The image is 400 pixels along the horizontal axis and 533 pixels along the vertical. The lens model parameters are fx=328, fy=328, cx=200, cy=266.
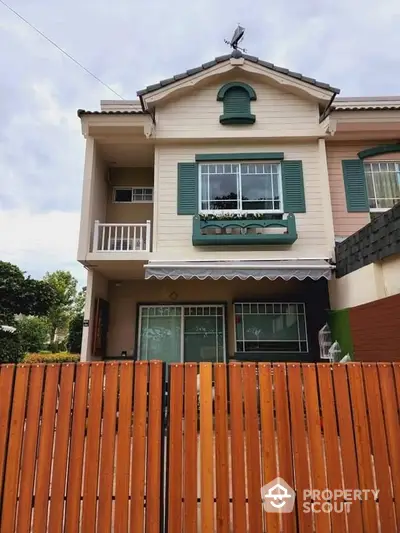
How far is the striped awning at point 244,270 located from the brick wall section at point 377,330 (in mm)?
2064

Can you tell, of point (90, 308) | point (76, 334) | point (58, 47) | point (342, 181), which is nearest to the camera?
point (90, 308)

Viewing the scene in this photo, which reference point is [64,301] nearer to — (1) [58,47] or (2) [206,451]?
(1) [58,47]

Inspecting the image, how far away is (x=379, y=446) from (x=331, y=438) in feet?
1.73

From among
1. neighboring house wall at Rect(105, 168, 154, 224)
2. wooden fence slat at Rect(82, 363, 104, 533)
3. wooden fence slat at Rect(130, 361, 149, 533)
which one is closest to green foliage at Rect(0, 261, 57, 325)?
neighboring house wall at Rect(105, 168, 154, 224)

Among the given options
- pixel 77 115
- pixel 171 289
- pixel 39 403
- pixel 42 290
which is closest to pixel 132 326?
pixel 171 289

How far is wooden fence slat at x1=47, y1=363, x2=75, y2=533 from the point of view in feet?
11.8

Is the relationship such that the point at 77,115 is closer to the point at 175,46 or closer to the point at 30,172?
the point at 175,46

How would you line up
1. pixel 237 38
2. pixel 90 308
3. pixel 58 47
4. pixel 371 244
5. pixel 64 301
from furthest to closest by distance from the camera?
pixel 64 301 < pixel 237 38 < pixel 58 47 < pixel 90 308 < pixel 371 244

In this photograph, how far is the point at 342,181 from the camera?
1146 cm

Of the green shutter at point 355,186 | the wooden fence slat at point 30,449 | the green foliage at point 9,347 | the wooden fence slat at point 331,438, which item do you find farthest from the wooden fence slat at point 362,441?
the green foliage at point 9,347

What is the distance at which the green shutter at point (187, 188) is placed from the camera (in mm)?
10953

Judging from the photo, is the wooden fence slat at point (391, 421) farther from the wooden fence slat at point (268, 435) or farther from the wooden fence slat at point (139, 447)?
the wooden fence slat at point (139, 447)

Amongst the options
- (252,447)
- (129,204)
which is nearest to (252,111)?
(129,204)

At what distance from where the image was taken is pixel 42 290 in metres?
12.8
